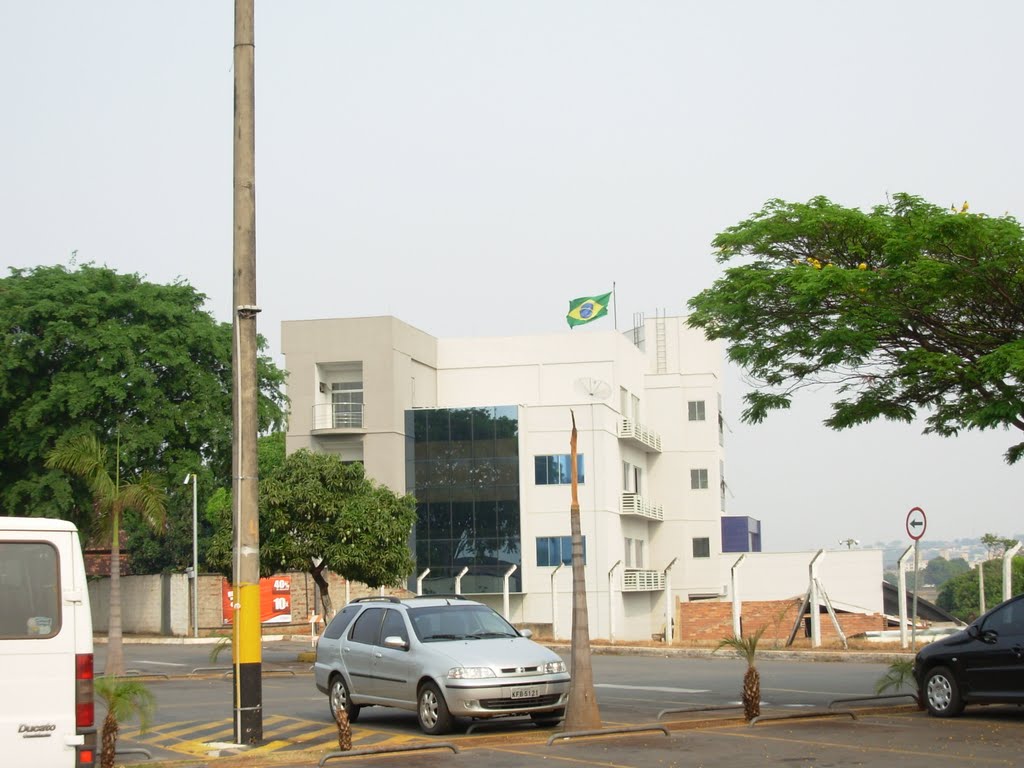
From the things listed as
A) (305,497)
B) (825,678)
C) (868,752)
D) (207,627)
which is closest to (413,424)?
(207,627)

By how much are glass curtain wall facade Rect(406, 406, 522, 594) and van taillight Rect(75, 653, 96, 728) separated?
159 feet

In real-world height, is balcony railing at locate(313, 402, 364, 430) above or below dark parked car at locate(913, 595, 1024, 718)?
above

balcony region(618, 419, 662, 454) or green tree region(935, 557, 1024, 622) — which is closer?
balcony region(618, 419, 662, 454)

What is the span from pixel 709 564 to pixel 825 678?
158ft

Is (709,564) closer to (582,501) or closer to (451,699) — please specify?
(582,501)

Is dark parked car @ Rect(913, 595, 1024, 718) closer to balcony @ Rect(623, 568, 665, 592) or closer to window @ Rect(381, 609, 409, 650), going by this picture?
window @ Rect(381, 609, 409, 650)

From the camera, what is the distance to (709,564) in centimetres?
7200

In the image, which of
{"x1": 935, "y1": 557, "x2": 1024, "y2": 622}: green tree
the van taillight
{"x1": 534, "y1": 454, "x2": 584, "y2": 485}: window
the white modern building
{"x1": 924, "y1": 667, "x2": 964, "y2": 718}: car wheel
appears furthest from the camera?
{"x1": 935, "y1": 557, "x2": 1024, "y2": 622}: green tree

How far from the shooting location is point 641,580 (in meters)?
61.8

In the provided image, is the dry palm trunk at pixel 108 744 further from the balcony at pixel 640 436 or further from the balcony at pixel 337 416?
the balcony at pixel 640 436

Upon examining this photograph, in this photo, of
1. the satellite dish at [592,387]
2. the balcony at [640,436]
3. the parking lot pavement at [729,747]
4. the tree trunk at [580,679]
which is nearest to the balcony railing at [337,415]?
the balcony at [640,436]

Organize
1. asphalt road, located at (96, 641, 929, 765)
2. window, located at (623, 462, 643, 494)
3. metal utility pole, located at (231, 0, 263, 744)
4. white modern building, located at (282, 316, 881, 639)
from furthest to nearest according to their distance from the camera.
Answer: window, located at (623, 462, 643, 494)
white modern building, located at (282, 316, 881, 639)
asphalt road, located at (96, 641, 929, 765)
metal utility pole, located at (231, 0, 263, 744)

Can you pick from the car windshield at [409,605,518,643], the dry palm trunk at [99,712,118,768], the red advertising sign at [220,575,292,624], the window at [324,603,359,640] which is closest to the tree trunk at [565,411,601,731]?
the car windshield at [409,605,518,643]

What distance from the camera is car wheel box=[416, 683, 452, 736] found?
15.4m
